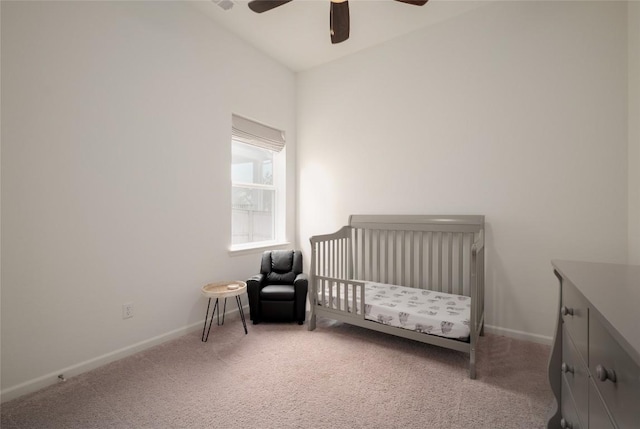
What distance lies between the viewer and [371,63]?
3.22 m

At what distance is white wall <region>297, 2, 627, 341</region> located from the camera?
2.16m

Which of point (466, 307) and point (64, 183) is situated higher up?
point (64, 183)

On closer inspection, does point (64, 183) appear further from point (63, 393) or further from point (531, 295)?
point (531, 295)

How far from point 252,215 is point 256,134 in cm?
92

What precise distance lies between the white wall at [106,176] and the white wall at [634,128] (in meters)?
3.17

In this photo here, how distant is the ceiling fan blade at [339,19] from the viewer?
6.89ft

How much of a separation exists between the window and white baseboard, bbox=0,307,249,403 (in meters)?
0.96

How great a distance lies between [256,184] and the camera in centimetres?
347

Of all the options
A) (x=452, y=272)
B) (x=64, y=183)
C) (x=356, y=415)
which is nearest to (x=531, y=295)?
(x=452, y=272)

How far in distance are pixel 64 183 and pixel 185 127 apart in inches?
40.2

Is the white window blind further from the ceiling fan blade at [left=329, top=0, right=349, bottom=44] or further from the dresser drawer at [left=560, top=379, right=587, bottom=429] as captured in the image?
the dresser drawer at [left=560, top=379, right=587, bottom=429]

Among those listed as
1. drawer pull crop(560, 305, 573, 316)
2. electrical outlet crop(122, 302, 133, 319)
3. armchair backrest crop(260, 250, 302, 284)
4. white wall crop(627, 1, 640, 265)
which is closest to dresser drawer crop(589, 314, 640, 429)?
drawer pull crop(560, 305, 573, 316)

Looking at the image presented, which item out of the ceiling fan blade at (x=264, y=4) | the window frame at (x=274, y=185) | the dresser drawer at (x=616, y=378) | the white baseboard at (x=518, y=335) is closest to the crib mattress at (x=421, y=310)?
the white baseboard at (x=518, y=335)

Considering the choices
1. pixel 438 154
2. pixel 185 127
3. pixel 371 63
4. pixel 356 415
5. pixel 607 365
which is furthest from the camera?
pixel 371 63
